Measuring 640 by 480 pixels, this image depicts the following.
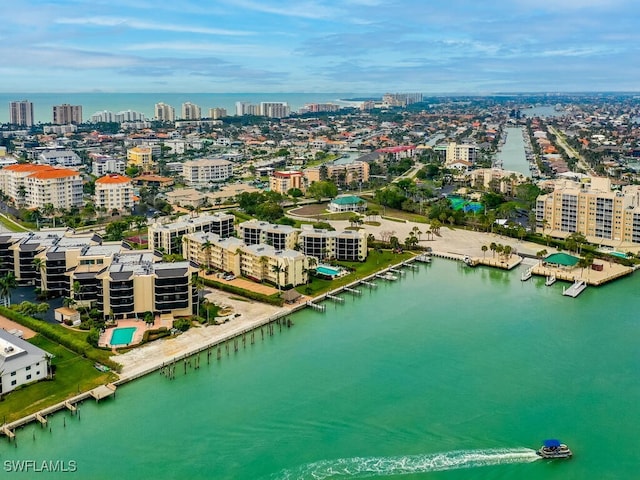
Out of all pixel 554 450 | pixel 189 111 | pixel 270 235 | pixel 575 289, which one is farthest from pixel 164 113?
pixel 554 450

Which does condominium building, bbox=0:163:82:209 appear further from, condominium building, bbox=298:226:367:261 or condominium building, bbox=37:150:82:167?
condominium building, bbox=298:226:367:261

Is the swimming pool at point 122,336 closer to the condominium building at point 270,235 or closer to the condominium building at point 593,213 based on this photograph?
the condominium building at point 270,235

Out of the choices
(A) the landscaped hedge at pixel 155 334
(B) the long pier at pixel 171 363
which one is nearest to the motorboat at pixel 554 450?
(B) the long pier at pixel 171 363

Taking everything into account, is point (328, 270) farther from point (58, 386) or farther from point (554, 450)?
point (554, 450)

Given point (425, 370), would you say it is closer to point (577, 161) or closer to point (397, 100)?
point (577, 161)

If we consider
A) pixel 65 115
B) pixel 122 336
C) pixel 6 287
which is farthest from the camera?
pixel 65 115

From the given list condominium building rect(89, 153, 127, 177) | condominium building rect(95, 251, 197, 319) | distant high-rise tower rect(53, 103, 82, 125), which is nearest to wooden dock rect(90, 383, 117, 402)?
condominium building rect(95, 251, 197, 319)
